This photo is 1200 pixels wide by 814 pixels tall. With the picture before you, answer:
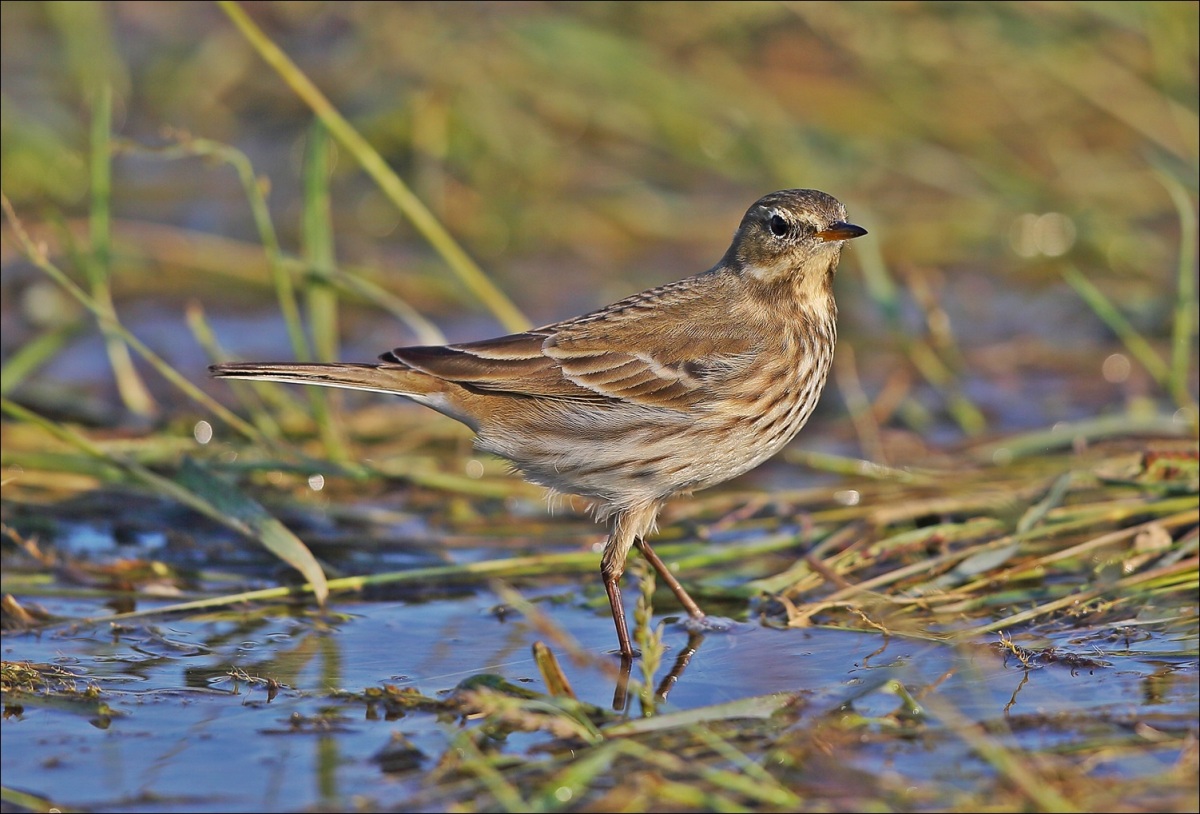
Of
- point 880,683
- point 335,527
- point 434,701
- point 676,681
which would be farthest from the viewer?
point 335,527

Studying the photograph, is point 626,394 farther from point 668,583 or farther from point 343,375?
point 343,375

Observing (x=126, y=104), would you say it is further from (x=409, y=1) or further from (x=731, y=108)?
(x=731, y=108)

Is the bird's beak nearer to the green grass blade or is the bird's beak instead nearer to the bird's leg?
the bird's leg

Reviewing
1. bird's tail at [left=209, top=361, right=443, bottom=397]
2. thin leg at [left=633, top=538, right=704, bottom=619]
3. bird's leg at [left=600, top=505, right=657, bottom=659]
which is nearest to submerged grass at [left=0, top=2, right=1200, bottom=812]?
thin leg at [left=633, top=538, right=704, bottom=619]

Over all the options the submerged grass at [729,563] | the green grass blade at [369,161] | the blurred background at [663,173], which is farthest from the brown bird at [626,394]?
the blurred background at [663,173]

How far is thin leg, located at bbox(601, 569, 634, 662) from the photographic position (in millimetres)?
5297

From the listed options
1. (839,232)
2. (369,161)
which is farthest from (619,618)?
(369,161)

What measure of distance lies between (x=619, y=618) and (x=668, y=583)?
452mm

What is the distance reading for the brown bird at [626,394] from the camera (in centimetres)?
559

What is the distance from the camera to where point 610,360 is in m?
5.74

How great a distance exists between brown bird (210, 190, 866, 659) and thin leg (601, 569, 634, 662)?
0.01 m

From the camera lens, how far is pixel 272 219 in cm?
1136

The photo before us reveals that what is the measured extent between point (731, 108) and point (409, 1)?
3.50m

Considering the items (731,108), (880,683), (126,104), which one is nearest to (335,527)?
(880,683)
